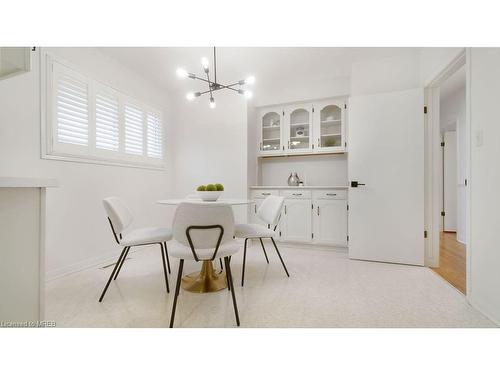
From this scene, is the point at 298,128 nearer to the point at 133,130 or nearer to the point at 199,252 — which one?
the point at 133,130

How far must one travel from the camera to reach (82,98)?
2.61 m

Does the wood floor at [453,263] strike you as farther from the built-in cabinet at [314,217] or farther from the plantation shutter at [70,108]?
the plantation shutter at [70,108]

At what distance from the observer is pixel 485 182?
1605 millimetres

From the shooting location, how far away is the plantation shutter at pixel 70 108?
7.78 ft

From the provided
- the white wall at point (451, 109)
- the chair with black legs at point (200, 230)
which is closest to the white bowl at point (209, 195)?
the chair with black legs at point (200, 230)

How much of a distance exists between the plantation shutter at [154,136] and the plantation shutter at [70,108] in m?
1.02

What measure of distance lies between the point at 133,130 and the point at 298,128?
240 centimetres

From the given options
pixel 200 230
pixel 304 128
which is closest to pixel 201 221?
pixel 200 230

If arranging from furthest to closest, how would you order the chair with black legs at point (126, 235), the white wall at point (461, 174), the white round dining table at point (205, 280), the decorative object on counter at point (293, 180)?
1. the white wall at point (461, 174)
2. the decorative object on counter at point (293, 180)
3. the white round dining table at point (205, 280)
4. the chair with black legs at point (126, 235)

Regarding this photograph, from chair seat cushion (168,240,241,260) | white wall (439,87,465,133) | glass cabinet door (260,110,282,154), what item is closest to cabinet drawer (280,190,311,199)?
glass cabinet door (260,110,282,154)

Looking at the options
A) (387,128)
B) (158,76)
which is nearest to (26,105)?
(158,76)

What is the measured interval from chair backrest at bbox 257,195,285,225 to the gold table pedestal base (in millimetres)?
703
